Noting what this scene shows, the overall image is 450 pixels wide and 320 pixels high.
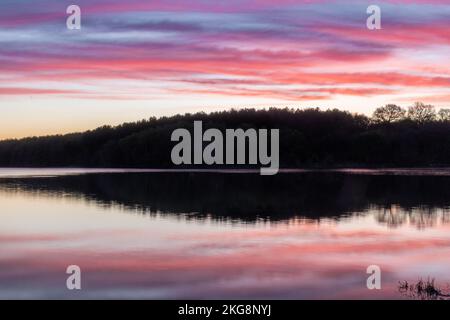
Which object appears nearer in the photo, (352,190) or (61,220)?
(61,220)

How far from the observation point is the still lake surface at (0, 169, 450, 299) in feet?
48.1

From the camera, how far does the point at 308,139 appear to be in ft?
355

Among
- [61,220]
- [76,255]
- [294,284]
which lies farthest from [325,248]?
[61,220]

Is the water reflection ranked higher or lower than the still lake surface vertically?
lower

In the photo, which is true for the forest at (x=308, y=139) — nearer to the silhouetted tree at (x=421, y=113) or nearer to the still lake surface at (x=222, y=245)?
the silhouetted tree at (x=421, y=113)

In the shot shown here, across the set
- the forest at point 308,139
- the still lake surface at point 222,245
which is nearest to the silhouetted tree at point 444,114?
the forest at point 308,139

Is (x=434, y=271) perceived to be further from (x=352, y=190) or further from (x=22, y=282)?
(x=352, y=190)

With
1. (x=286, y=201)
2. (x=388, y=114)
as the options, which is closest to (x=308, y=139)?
(x=388, y=114)

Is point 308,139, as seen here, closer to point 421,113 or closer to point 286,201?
Result: point 421,113

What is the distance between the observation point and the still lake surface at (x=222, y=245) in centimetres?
1465

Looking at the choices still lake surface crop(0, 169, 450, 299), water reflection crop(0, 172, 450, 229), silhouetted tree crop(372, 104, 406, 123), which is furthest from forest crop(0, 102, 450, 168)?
still lake surface crop(0, 169, 450, 299)

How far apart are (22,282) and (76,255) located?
3.77m

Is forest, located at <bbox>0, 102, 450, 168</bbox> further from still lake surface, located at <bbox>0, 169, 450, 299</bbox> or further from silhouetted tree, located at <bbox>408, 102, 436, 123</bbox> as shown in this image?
still lake surface, located at <bbox>0, 169, 450, 299</bbox>
